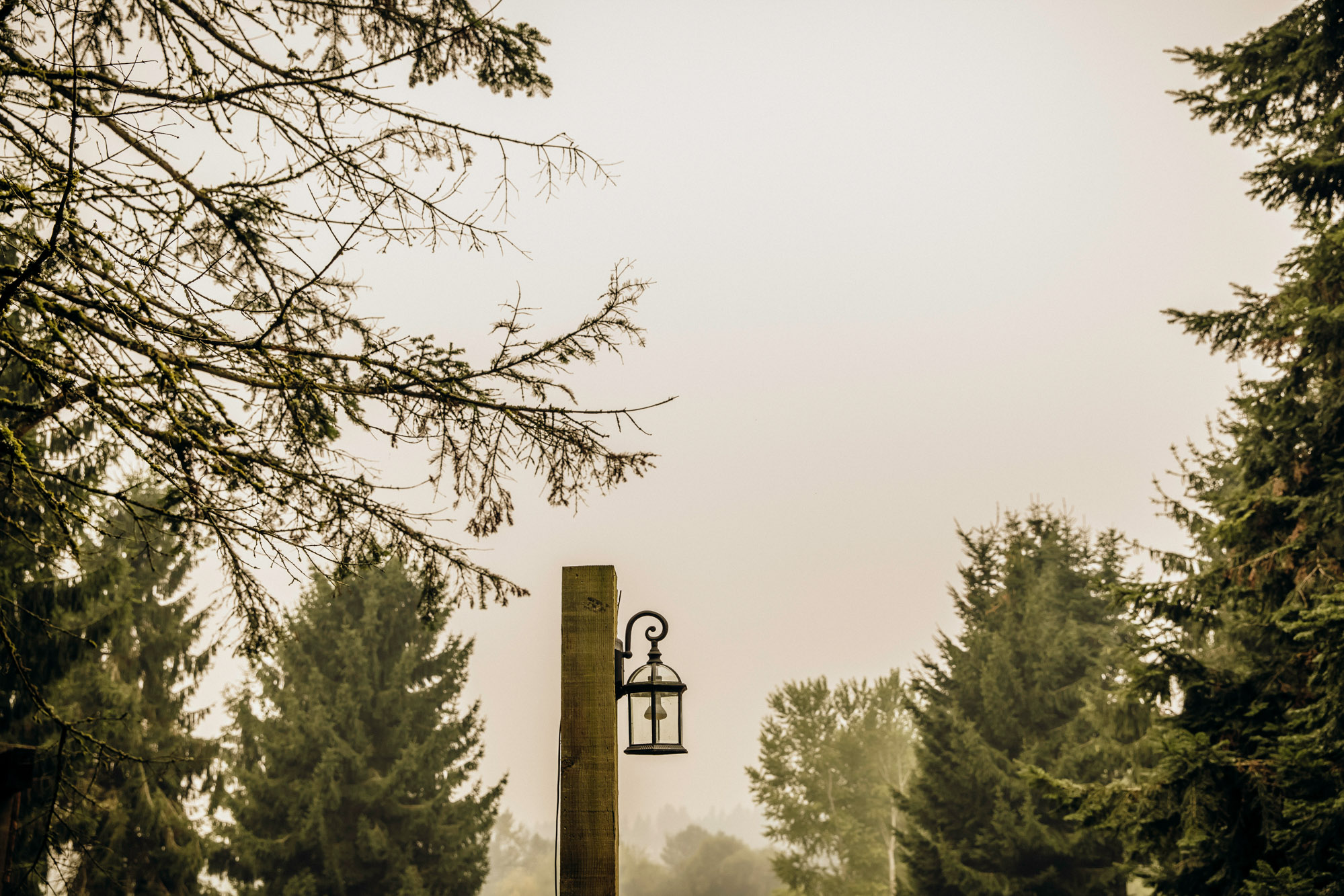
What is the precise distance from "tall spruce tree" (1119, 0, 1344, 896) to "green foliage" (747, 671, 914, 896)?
2406cm

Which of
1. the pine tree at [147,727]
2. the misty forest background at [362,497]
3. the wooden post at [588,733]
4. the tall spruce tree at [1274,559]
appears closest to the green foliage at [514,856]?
the misty forest background at [362,497]

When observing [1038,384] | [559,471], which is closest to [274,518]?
[559,471]

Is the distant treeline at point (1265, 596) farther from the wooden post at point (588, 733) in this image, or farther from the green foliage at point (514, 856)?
the green foliage at point (514, 856)

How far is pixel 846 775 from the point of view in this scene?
32.5 m

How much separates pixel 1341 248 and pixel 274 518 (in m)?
8.61

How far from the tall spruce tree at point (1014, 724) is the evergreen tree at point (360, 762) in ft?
35.3

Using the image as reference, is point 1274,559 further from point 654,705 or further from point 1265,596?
point 654,705

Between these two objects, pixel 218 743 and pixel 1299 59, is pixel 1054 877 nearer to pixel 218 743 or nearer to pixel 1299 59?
pixel 1299 59

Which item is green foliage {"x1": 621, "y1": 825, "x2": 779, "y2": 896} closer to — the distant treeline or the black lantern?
the distant treeline

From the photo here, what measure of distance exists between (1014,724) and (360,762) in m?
15.4

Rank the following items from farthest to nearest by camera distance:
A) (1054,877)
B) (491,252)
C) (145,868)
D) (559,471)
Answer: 1. (1054,877)
2. (145,868)
3. (559,471)
4. (491,252)

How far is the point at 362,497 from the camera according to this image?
4086mm

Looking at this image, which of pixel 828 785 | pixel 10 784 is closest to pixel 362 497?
pixel 10 784

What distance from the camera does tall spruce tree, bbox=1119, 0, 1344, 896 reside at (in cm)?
629
